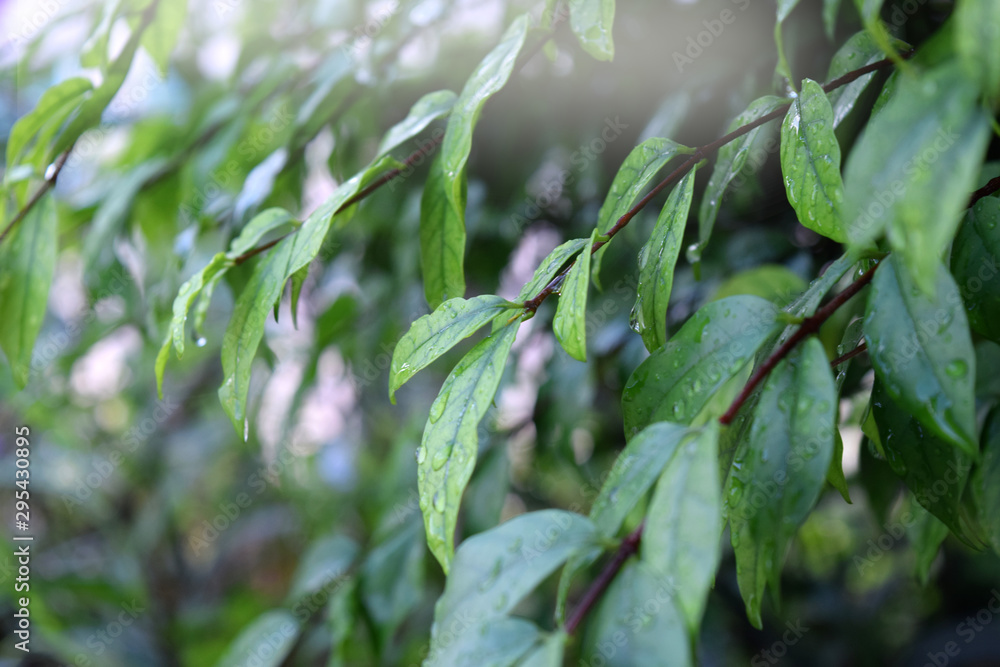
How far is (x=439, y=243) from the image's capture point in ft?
1.46

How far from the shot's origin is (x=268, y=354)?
2.19 feet

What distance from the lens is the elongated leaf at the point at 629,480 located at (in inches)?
10.6

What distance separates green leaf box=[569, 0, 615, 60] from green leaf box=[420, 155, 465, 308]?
0.40 feet

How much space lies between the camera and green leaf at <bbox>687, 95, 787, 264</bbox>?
1.20ft

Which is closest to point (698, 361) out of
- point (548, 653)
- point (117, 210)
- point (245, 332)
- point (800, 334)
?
point (800, 334)

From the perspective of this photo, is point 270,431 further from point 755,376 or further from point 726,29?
point 755,376

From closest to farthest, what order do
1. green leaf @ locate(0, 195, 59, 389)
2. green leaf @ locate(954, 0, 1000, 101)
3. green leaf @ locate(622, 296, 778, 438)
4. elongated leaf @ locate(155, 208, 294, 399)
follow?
1. green leaf @ locate(954, 0, 1000, 101)
2. green leaf @ locate(622, 296, 778, 438)
3. elongated leaf @ locate(155, 208, 294, 399)
4. green leaf @ locate(0, 195, 59, 389)

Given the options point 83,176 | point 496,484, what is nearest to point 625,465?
point 496,484

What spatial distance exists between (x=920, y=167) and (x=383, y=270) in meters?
0.83

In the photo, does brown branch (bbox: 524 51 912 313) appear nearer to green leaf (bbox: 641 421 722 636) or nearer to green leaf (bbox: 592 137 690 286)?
green leaf (bbox: 592 137 690 286)

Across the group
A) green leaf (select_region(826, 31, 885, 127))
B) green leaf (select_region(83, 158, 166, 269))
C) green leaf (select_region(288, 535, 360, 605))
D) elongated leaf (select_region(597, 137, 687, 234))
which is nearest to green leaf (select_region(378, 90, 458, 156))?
elongated leaf (select_region(597, 137, 687, 234))

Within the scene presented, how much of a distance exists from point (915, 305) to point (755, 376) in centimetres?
7

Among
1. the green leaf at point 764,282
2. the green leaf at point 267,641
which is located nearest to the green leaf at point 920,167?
the green leaf at point 764,282

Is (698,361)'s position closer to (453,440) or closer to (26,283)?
(453,440)
